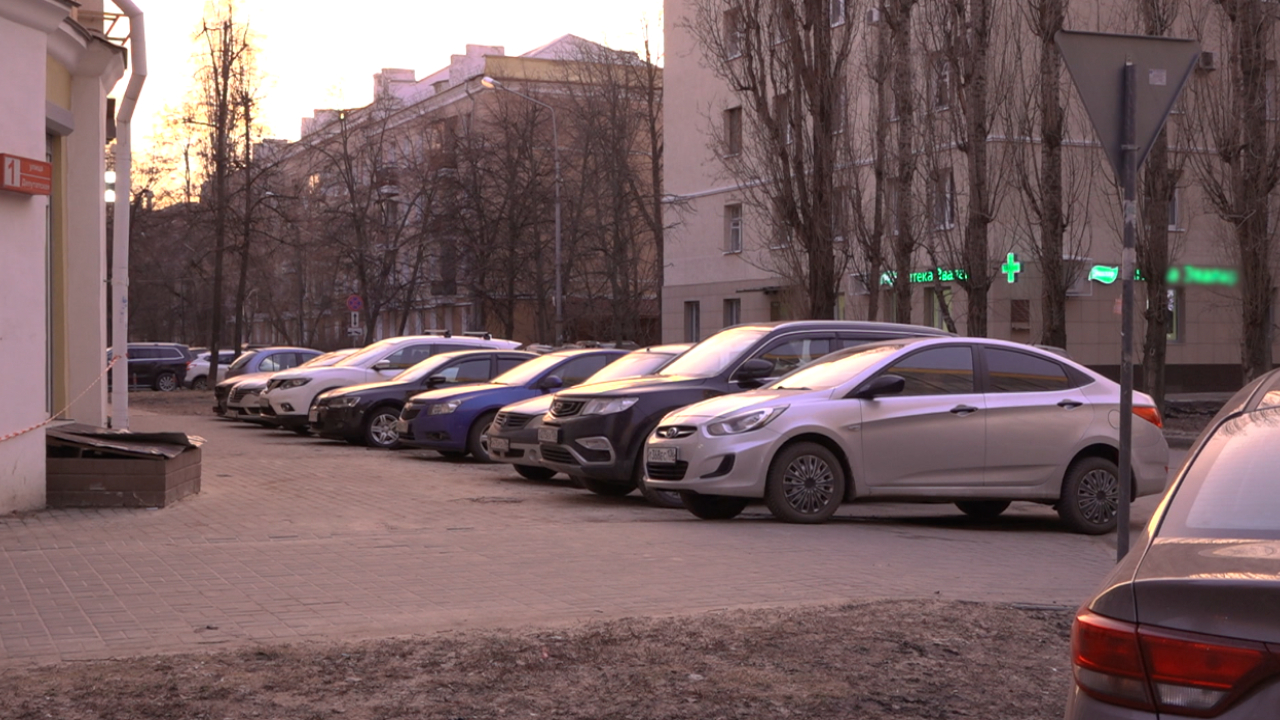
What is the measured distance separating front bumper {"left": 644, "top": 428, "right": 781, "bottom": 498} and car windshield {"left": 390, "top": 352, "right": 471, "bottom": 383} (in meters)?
10.1

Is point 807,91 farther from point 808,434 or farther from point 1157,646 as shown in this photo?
point 1157,646

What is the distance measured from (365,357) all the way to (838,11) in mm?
12062

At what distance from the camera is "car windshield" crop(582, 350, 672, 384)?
51.2ft

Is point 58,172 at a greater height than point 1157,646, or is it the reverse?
point 58,172

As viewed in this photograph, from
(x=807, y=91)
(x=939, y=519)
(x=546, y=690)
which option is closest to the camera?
(x=546, y=690)

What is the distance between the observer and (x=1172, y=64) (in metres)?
7.00

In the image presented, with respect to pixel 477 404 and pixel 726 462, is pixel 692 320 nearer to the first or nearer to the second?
pixel 477 404

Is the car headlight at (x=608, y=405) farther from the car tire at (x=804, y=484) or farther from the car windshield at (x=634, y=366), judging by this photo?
the car tire at (x=804, y=484)

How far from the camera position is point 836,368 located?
12062 millimetres

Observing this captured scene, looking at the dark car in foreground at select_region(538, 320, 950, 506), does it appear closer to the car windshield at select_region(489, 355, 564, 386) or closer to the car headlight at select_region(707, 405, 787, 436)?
the car headlight at select_region(707, 405, 787, 436)

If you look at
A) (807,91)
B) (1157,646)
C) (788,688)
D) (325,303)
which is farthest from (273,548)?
(325,303)

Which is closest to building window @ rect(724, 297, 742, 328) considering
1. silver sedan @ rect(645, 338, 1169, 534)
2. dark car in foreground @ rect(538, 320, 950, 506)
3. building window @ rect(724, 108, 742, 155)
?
building window @ rect(724, 108, 742, 155)

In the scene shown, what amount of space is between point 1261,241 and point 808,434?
19112 mm

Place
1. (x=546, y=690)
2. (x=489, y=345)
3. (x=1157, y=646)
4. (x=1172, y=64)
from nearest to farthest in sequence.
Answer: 1. (x=1157, y=646)
2. (x=546, y=690)
3. (x=1172, y=64)
4. (x=489, y=345)
